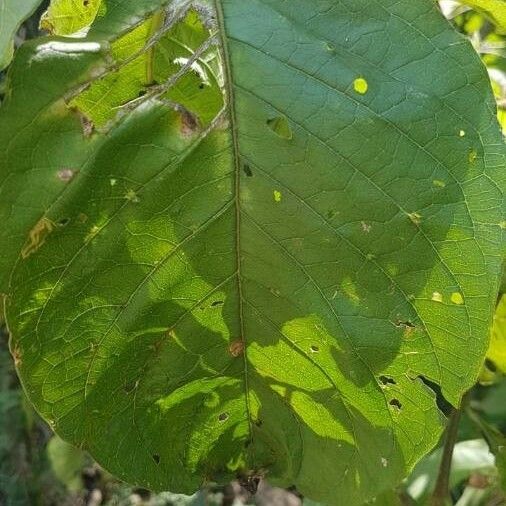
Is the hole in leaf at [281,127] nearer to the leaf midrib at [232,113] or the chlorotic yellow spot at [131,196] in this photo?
the leaf midrib at [232,113]

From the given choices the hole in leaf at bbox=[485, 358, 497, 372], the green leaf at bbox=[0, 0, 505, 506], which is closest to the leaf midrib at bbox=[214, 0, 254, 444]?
the green leaf at bbox=[0, 0, 505, 506]

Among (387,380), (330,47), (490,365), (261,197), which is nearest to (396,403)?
(387,380)

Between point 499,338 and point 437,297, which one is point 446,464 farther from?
point 437,297

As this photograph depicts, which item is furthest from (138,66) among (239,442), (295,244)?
(239,442)

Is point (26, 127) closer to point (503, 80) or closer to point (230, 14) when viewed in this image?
point (230, 14)

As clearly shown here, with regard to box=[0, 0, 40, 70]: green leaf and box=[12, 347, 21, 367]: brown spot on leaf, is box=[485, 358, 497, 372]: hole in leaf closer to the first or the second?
box=[12, 347, 21, 367]: brown spot on leaf

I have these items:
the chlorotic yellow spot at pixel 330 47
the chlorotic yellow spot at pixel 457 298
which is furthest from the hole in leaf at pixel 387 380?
the chlorotic yellow spot at pixel 330 47
